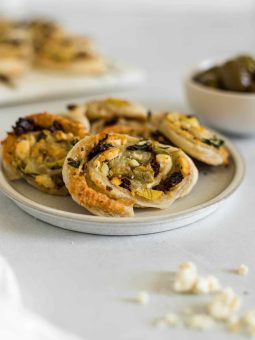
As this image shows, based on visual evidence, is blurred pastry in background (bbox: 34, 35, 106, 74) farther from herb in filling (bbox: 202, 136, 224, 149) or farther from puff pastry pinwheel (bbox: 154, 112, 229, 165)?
herb in filling (bbox: 202, 136, 224, 149)

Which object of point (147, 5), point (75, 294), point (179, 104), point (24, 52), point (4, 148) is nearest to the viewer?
point (75, 294)

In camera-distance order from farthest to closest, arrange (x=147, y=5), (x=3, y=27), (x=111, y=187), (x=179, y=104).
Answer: (x=147, y=5)
(x=3, y=27)
(x=179, y=104)
(x=111, y=187)

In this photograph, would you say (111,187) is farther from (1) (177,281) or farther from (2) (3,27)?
(2) (3,27)

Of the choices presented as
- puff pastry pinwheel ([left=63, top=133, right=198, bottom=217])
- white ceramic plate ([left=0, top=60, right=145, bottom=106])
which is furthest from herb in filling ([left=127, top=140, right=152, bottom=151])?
white ceramic plate ([left=0, top=60, right=145, bottom=106])

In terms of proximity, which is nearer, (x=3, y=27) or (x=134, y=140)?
(x=134, y=140)

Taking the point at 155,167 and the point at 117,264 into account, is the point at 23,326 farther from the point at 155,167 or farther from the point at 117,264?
the point at 155,167

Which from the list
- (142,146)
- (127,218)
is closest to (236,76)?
(142,146)

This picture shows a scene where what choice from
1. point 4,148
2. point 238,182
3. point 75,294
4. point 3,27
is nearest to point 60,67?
point 3,27
